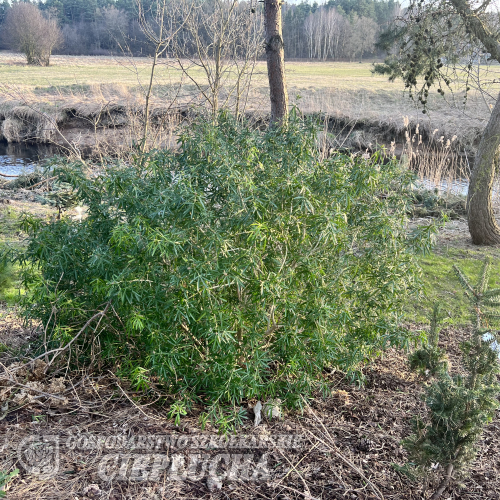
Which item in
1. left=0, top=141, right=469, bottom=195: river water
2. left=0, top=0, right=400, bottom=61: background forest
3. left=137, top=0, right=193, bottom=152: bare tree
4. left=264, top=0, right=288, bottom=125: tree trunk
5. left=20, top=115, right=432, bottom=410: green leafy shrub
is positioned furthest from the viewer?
left=0, top=0, right=400, bottom=61: background forest

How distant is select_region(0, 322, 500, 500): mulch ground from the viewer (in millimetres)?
2439

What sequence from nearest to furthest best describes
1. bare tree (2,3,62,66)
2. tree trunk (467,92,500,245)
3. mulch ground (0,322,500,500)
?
mulch ground (0,322,500,500) < tree trunk (467,92,500,245) < bare tree (2,3,62,66)

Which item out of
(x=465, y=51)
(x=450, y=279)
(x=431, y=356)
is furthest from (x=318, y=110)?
(x=431, y=356)

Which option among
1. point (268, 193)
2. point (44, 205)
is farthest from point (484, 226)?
point (44, 205)

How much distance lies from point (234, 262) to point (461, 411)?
52.7 inches

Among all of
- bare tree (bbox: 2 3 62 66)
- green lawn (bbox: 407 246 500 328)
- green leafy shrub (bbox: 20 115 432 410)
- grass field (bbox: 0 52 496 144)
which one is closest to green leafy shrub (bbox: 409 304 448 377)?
green leafy shrub (bbox: 20 115 432 410)

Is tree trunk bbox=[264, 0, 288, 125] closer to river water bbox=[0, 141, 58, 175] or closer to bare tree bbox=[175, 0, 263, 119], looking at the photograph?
bare tree bbox=[175, 0, 263, 119]

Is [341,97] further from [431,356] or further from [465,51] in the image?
[431,356]

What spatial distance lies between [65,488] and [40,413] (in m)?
0.74

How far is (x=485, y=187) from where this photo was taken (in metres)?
7.00

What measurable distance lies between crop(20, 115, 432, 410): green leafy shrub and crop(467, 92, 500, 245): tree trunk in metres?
4.29

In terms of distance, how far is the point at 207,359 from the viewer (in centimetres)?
299

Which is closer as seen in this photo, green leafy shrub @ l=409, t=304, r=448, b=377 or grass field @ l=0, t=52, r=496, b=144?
green leafy shrub @ l=409, t=304, r=448, b=377

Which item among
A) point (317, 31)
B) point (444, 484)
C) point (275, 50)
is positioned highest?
point (317, 31)
